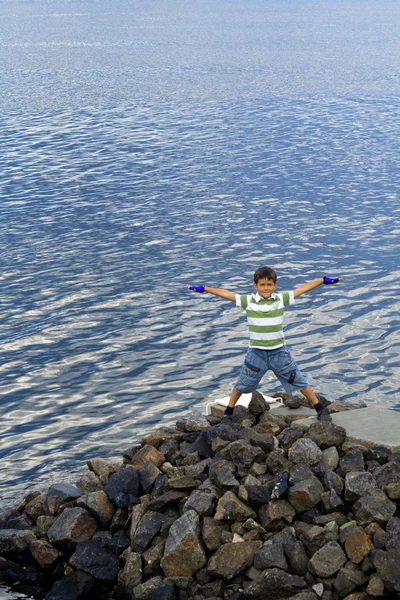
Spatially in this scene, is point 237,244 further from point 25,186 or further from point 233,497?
point 233,497

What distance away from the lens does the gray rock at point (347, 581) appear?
11.6 meters

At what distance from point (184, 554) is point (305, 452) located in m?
2.27

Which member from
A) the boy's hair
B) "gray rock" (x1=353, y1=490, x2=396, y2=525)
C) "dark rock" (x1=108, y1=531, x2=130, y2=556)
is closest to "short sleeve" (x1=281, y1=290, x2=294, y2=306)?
the boy's hair

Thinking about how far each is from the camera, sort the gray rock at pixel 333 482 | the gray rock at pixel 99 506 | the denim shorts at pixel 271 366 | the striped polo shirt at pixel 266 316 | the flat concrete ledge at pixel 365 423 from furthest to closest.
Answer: the denim shorts at pixel 271 366, the striped polo shirt at pixel 266 316, the flat concrete ledge at pixel 365 423, the gray rock at pixel 99 506, the gray rock at pixel 333 482

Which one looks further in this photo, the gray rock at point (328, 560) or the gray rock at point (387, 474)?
the gray rock at point (387, 474)

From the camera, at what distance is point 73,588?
13.1 meters

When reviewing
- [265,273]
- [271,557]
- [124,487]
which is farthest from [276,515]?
[265,273]

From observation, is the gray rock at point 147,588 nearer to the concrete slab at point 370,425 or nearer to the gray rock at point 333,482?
the gray rock at point 333,482

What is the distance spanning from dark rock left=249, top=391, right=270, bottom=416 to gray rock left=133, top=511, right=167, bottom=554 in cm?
274

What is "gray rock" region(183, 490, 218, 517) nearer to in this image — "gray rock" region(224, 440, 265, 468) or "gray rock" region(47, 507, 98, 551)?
"gray rock" region(224, 440, 265, 468)

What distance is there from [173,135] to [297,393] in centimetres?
3057

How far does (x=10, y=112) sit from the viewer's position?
5644 centimetres

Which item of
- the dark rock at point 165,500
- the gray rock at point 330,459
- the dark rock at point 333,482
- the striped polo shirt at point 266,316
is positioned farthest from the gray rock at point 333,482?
the striped polo shirt at point 266,316

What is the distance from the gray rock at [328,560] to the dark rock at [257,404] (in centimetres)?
351
